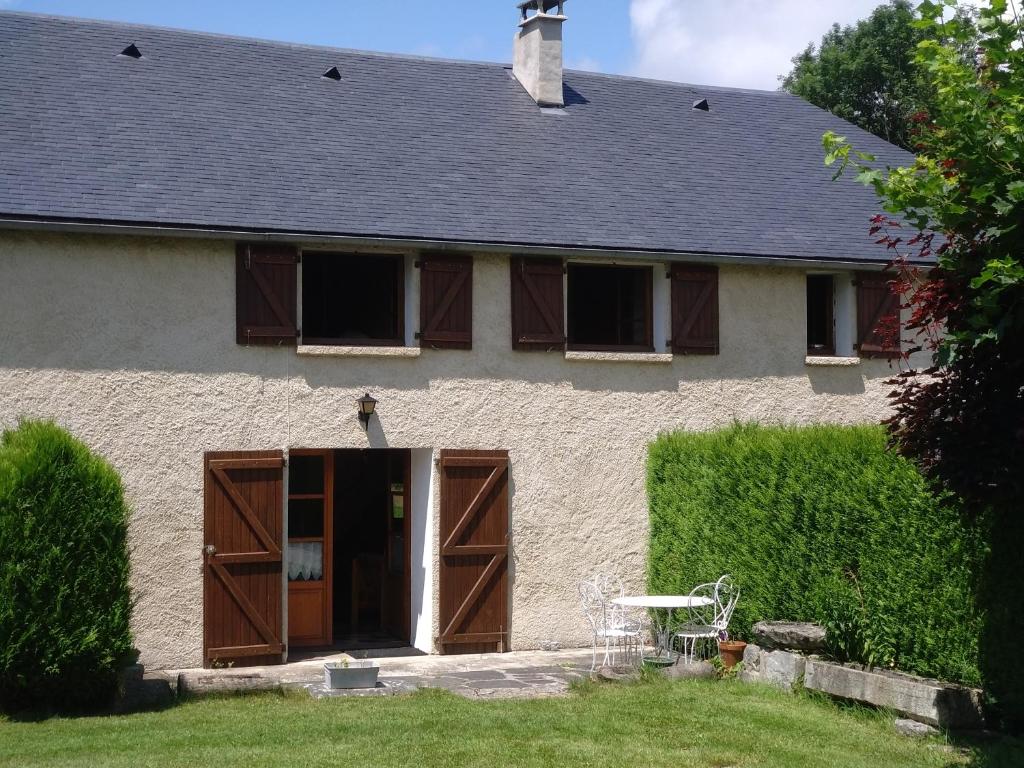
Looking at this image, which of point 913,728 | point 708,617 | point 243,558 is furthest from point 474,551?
point 913,728

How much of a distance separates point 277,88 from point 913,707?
34.9ft

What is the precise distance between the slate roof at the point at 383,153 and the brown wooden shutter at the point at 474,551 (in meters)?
2.40

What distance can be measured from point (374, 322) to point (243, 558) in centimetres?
353

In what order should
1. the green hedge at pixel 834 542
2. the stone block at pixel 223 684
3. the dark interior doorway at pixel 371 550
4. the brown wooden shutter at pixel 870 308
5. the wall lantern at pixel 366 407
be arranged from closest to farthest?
the green hedge at pixel 834 542
the stone block at pixel 223 684
the wall lantern at pixel 366 407
the dark interior doorway at pixel 371 550
the brown wooden shutter at pixel 870 308

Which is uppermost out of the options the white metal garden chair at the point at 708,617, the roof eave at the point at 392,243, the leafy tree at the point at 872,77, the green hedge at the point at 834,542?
the leafy tree at the point at 872,77

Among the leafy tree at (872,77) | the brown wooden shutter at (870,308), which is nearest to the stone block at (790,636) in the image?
the brown wooden shutter at (870,308)

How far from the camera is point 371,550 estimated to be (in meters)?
15.8

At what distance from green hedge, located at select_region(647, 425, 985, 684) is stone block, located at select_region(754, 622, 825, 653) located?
5.1 inches

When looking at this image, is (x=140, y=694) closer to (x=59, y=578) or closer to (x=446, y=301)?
(x=59, y=578)

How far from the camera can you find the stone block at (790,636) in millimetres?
10367

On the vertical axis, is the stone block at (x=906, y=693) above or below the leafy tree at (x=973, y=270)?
below

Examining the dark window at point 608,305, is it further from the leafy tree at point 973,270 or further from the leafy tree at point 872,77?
the leafy tree at point 872,77

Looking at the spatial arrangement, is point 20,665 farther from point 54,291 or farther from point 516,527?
point 516,527

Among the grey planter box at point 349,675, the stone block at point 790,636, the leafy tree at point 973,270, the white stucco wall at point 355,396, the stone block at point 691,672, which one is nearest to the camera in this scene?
the leafy tree at point 973,270
